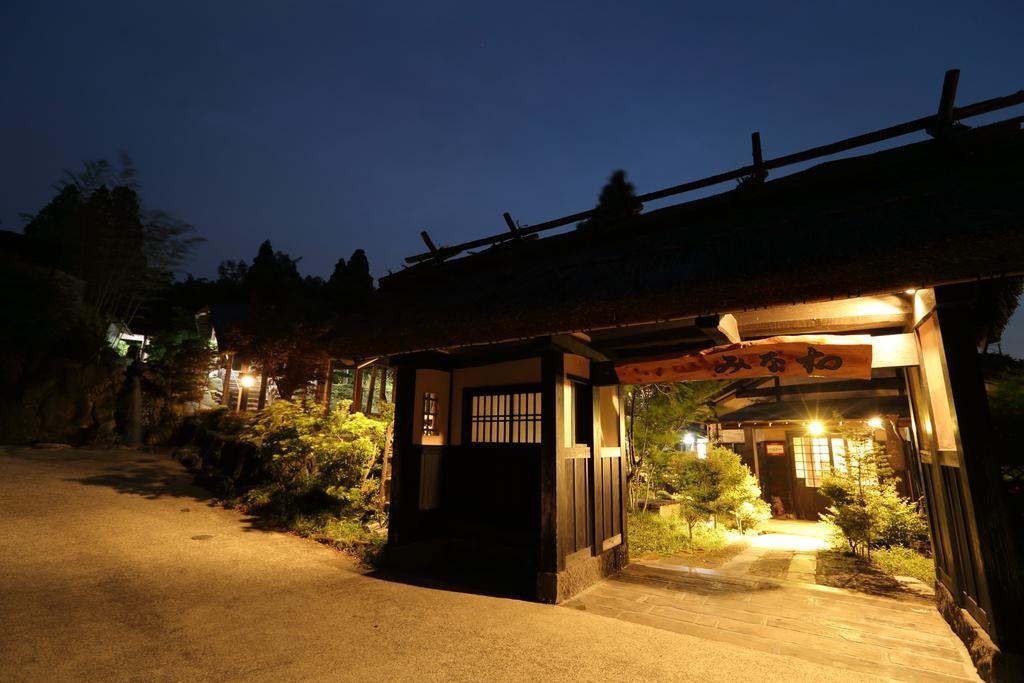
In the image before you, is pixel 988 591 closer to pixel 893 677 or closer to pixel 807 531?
pixel 893 677

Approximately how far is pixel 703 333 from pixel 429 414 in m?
4.31

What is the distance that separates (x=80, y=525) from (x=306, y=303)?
13.1 metres

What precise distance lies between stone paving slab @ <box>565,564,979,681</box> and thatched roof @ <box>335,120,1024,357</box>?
3048mm

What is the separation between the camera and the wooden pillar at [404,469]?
668 centimetres

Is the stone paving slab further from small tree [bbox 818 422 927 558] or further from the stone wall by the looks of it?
the stone wall

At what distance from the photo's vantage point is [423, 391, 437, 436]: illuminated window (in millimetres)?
7222

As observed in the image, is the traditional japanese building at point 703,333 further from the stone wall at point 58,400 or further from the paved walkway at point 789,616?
the stone wall at point 58,400

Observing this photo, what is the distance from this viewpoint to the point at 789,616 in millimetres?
4801

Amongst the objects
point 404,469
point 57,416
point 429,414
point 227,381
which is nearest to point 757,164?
point 429,414

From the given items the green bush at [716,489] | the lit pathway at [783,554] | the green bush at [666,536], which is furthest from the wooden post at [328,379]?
the lit pathway at [783,554]

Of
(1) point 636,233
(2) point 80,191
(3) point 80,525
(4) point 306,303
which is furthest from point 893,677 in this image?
(2) point 80,191

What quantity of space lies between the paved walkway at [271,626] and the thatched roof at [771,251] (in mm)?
2999

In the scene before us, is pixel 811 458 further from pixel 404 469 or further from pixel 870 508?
pixel 404 469

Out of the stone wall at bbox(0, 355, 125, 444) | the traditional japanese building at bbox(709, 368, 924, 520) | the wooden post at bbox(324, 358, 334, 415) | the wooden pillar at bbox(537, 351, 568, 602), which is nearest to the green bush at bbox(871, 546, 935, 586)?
the traditional japanese building at bbox(709, 368, 924, 520)
